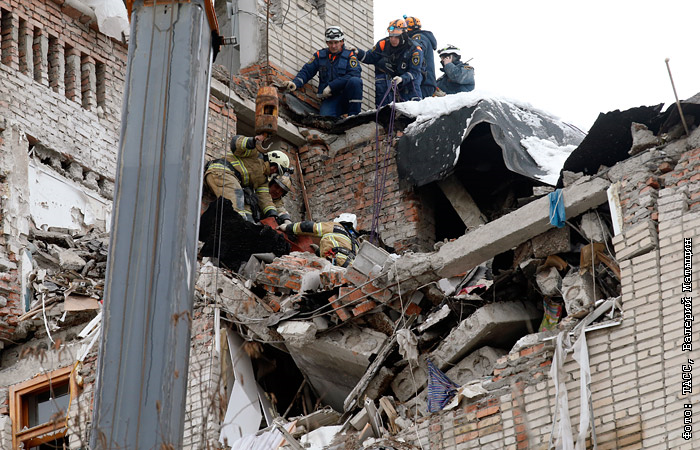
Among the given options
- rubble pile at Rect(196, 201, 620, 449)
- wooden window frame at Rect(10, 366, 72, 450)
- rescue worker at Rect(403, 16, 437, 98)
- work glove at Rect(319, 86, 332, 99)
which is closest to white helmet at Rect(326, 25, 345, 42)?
work glove at Rect(319, 86, 332, 99)

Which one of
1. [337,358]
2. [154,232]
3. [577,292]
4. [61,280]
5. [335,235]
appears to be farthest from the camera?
[335,235]

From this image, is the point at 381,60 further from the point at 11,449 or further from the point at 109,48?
the point at 11,449

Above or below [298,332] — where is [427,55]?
above

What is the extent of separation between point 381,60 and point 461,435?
8.95 metres

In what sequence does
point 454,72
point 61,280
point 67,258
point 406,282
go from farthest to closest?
1. point 454,72
2. point 67,258
3. point 61,280
4. point 406,282

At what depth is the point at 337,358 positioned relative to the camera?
1048 cm

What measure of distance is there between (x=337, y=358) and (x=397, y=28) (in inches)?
293

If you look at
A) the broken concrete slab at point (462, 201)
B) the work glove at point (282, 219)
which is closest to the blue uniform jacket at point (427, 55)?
the broken concrete slab at point (462, 201)

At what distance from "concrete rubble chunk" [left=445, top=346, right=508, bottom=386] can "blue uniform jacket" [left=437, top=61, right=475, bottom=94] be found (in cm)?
847

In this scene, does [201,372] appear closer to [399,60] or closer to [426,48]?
[399,60]

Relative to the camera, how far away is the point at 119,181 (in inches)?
152

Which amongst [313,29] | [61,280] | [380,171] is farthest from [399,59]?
[61,280]

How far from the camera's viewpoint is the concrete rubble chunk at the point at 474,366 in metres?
9.56

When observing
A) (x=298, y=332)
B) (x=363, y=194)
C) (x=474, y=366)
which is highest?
(x=363, y=194)
